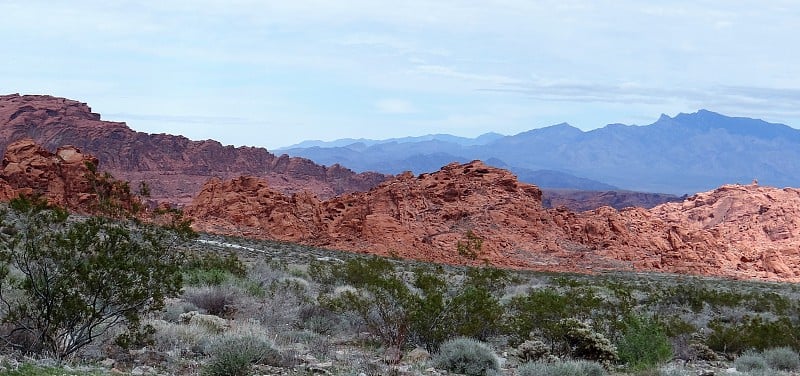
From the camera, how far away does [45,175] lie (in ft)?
146

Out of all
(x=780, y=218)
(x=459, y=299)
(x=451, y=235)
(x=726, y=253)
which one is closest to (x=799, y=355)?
(x=459, y=299)

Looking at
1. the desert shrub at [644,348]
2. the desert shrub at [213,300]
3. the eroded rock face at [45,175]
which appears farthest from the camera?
the eroded rock face at [45,175]

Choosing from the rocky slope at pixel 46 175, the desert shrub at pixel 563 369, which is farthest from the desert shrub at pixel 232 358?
the rocky slope at pixel 46 175

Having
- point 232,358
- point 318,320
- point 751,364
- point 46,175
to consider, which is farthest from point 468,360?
point 46,175

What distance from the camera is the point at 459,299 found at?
43.2 feet

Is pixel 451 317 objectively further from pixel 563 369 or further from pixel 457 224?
pixel 457 224

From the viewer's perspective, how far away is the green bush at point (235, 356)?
28.3ft

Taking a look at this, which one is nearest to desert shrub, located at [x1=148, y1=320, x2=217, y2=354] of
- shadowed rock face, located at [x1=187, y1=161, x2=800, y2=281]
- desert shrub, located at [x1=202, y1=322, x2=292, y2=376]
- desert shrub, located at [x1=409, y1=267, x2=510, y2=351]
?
desert shrub, located at [x1=202, y1=322, x2=292, y2=376]

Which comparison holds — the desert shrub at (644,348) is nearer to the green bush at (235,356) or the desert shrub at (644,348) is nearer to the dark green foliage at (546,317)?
the dark green foliage at (546,317)

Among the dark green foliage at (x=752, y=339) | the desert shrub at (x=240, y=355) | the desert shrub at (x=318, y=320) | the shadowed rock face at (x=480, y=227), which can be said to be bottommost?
the shadowed rock face at (x=480, y=227)

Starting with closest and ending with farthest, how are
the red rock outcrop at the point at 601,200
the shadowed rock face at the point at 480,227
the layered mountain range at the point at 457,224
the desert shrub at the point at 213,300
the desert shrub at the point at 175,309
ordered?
1. the desert shrub at the point at 175,309
2. the desert shrub at the point at 213,300
3. the layered mountain range at the point at 457,224
4. the shadowed rock face at the point at 480,227
5. the red rock outcrop at the point at 601,200

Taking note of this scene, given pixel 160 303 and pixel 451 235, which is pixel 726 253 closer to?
pixel 451 235

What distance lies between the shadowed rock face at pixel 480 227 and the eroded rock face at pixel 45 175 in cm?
792

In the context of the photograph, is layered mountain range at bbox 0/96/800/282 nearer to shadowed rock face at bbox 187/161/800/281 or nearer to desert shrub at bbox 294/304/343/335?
shadowed rock face at bbox 187/161/800/281
